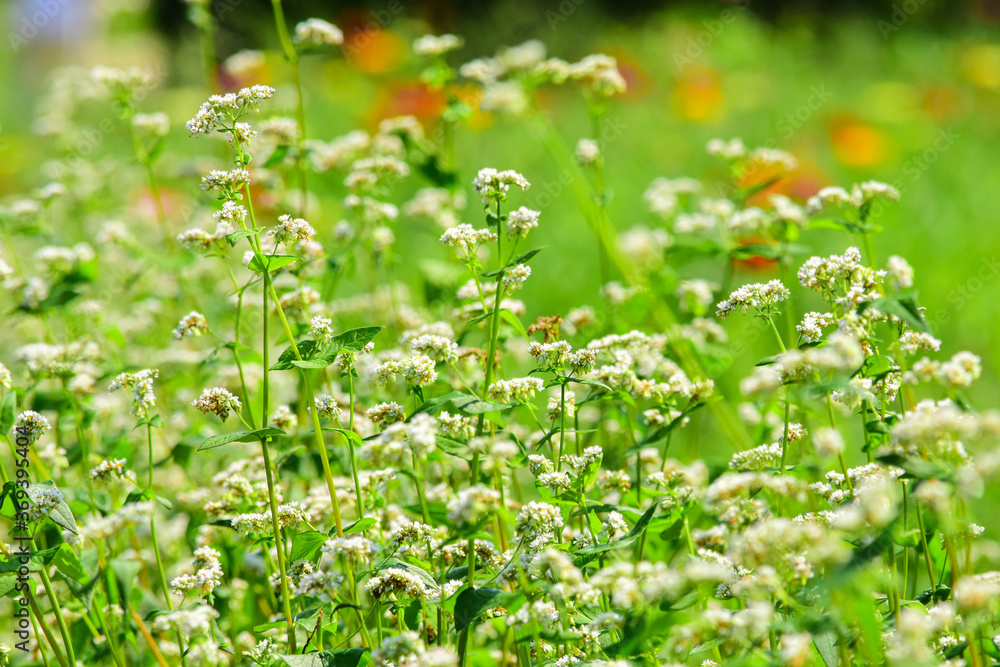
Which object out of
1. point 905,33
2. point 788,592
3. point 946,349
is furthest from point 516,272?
point 905,33

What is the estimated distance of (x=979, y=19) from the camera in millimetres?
11664

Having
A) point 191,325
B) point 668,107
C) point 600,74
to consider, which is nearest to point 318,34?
point 600,74

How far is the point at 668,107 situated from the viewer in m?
9.59

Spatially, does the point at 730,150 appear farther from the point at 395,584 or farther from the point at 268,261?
the point at 395,584

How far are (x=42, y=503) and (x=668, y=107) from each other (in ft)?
27.8

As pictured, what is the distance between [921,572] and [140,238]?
16.5 ft

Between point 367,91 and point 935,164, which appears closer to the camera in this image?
point 935,164

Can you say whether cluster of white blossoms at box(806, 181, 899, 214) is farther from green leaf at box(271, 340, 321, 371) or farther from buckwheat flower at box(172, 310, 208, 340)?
buckwheat flower at box(172, 310, 208, 340)

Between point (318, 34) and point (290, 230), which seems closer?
point (290, 230)

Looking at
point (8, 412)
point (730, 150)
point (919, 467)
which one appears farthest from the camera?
point (730, 150)

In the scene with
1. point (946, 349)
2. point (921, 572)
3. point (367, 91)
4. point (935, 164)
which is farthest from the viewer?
point (367, 91)

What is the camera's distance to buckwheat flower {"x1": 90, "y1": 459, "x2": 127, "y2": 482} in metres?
2.34

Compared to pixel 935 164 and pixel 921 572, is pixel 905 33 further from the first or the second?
pixel 921 572

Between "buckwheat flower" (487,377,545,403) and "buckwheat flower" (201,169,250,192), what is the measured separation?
0.76 m
